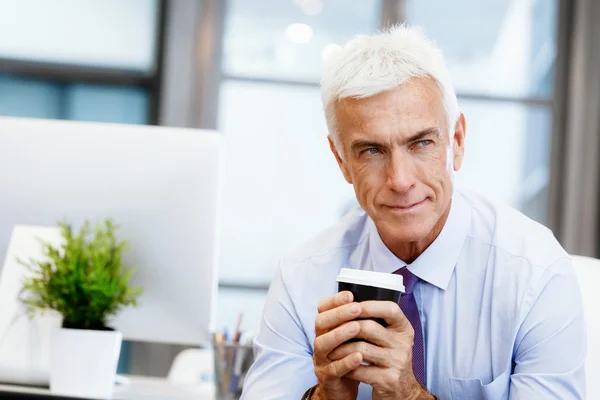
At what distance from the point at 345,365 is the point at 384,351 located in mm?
53

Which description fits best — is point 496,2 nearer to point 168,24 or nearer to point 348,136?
point 168,24

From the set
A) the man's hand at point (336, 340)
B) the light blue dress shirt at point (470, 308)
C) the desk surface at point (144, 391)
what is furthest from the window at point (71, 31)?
the man's hand at point (336, 340)

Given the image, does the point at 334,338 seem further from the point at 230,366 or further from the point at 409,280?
the point at 230,366

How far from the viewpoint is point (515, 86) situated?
411 cm

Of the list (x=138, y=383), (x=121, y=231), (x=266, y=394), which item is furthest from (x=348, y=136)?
(x=138, y=383)

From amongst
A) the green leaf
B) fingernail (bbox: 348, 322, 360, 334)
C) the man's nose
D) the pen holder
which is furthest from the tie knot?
the green leaf

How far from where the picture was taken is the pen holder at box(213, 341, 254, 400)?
4.97 ft

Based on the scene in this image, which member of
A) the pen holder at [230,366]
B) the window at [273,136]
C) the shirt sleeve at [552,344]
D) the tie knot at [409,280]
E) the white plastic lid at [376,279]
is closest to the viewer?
the white plastic lid at [376,279]

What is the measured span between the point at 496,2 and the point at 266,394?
3.35 m

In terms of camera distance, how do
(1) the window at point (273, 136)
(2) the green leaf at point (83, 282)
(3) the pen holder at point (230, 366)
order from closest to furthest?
(2) the green leaf at point (83, 282), (3) the pen holder at point (230, 366), (1) the window at point (273, 136)

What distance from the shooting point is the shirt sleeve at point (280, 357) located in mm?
1278

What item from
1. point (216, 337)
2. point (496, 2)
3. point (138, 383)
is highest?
point (496, 2)

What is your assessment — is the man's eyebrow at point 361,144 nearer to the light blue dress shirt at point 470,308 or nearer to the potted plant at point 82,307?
the light blue dress shirt at point 470,308

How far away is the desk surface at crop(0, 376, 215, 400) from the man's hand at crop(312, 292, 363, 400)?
1.57 ft
